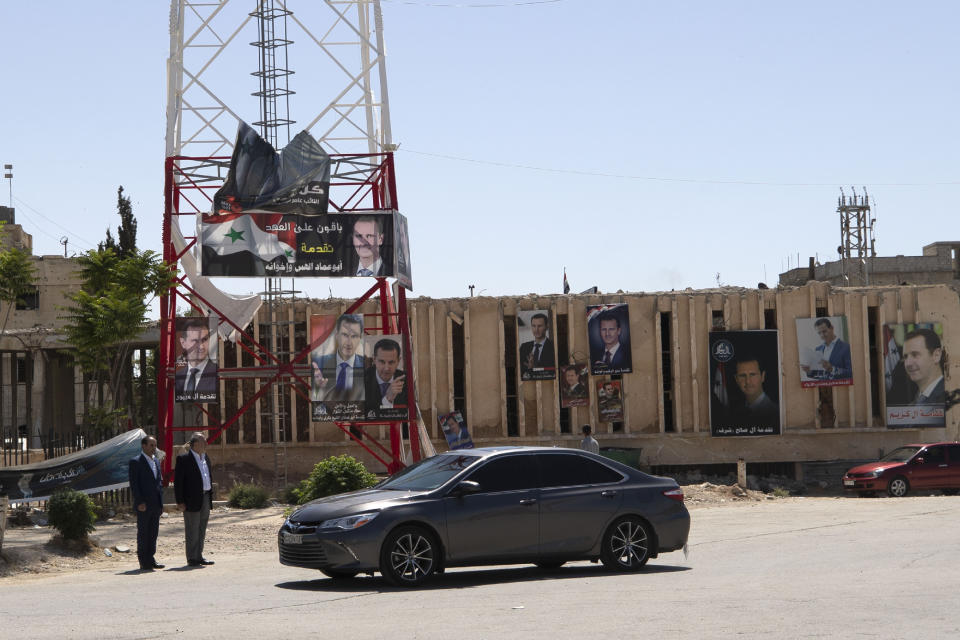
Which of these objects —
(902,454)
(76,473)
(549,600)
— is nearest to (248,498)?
(76,473)

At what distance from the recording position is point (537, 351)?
3547 centimetres

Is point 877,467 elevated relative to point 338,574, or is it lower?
lower

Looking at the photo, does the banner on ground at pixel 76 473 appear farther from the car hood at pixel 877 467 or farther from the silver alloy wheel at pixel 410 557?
the car hood at pixel 877 467

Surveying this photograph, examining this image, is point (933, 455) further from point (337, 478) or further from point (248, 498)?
point (248, 498)

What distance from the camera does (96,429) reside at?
25297mm

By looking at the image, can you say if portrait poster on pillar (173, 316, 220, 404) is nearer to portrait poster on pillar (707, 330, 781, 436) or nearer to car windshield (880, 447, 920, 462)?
portrait poster on pillar (707, 330, 781, 436)

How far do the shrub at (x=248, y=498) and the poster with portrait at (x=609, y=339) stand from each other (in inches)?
516

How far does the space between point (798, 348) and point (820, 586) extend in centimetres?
2477

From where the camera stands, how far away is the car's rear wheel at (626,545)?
1340cm

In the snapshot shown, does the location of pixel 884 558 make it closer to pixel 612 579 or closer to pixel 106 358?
pixel 612 579

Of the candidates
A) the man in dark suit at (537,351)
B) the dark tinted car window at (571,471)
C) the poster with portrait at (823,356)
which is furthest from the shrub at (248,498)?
the poster with portrait at (823,356)

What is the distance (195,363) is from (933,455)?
18.2 meters

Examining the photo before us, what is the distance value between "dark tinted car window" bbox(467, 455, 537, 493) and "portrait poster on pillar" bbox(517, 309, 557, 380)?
2214 centimetres

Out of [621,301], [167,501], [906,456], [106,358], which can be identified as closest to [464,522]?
[167,501]
